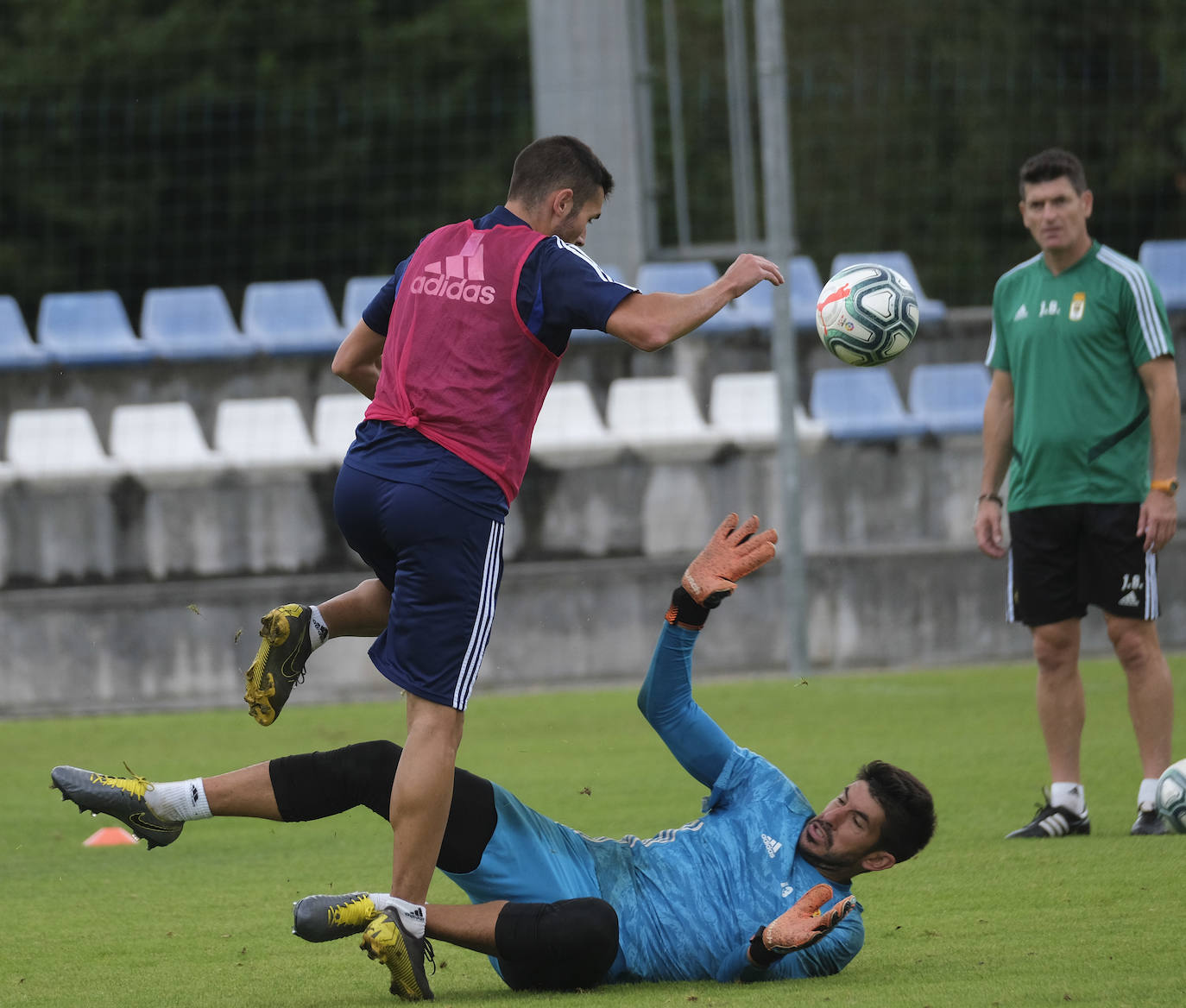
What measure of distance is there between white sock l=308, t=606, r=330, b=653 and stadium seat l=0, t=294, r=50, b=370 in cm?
1062

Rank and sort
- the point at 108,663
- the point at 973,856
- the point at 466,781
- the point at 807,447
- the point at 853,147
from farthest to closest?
the point at 853,147 < the point at 807,447 < the point at 108,663 < the point at 973,856 < the point at 466,781

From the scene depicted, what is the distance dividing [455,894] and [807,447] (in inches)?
293

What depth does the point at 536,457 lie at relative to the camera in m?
12.4

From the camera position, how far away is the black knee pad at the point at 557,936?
4.22 metres

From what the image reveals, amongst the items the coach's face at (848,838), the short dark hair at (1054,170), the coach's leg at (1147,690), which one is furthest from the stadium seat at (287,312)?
the coach's face at (848,838)

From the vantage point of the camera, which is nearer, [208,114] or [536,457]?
[536,457]

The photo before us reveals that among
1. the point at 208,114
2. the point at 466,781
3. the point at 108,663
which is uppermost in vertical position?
the point at 208,114

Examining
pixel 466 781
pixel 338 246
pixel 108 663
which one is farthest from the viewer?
pixel 338 246

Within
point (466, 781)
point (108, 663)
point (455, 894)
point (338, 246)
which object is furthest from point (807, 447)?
point (338, 246)

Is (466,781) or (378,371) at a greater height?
(378,371)

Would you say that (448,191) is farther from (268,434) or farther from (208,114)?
(268,434)

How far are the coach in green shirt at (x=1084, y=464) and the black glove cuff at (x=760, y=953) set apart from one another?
2497 mm

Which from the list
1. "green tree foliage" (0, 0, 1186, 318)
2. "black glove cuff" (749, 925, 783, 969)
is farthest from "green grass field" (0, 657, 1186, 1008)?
"green tree foliage" (0, 0, 1186, 318)

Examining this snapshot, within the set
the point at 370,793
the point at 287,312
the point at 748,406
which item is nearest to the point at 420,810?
the point at 370,793
